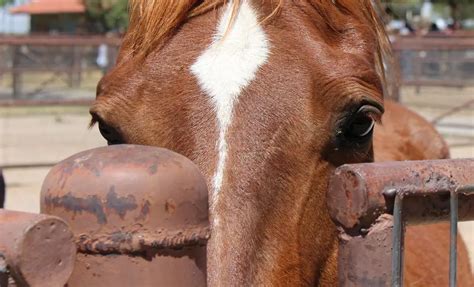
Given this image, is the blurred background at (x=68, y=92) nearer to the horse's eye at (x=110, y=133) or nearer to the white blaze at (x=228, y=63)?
the horse's eye at (x=110, y=133)

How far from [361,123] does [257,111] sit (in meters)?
0.30

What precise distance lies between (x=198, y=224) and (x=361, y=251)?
289 millimetres

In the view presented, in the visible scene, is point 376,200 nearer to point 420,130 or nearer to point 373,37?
point 373,37

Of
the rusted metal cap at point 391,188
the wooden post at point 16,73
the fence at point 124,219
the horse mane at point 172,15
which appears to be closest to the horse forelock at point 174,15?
the horse mane at point 172,15

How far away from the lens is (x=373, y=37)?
88.8 inches

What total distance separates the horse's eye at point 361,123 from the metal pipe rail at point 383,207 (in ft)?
2.08

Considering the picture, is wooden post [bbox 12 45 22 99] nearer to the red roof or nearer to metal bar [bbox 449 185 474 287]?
metal bar [bbox 449 185 474 287]

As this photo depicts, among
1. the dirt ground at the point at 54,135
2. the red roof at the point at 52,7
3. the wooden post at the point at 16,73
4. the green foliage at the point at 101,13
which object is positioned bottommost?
the red roof at the point at 52,7

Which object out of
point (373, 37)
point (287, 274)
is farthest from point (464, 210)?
point (373, 37)

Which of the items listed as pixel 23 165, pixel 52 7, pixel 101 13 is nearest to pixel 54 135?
pixel 23 165

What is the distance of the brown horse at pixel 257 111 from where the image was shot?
177cm

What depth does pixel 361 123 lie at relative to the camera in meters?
2.02

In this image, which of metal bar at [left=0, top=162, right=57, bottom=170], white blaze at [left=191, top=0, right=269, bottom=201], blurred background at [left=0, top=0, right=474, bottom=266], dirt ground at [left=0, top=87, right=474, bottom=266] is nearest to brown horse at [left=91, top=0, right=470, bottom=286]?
white blaze at [left=191, top=0, right=269, bottom=201]

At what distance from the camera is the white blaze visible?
1842 millimetres
